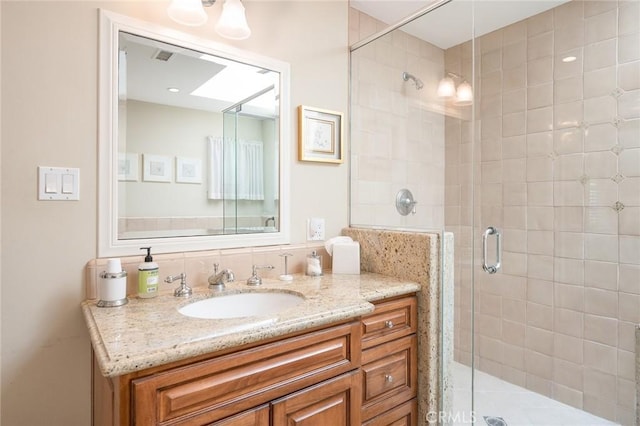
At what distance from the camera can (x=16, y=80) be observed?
3.66ft

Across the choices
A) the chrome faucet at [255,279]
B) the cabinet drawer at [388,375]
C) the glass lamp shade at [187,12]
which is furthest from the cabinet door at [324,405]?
the glass lamp shade at [187,12]

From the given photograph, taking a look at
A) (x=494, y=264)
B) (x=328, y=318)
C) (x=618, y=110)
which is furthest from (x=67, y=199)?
(x=618, y=110)

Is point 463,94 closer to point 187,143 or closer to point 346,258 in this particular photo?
point 346,258

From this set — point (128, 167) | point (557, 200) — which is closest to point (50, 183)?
point (128, 167)

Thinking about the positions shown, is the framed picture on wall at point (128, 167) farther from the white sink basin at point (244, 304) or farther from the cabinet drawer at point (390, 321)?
the cabinet drawer at point (390, 321)

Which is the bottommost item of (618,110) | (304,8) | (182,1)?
(618,110)

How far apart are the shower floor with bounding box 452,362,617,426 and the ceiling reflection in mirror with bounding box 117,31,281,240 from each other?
54.1 inches

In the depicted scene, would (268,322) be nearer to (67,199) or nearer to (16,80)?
(67,199)

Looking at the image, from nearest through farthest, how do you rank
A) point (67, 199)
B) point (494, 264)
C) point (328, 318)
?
point (328, 318)
point (67, 199)
point (494, 264)

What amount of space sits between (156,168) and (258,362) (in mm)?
871

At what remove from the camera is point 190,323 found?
0.96m

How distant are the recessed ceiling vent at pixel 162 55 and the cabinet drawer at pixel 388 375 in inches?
55.6

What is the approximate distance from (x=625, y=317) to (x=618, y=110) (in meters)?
1.07

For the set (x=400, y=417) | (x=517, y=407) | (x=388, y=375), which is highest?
(x=388, y=375)
